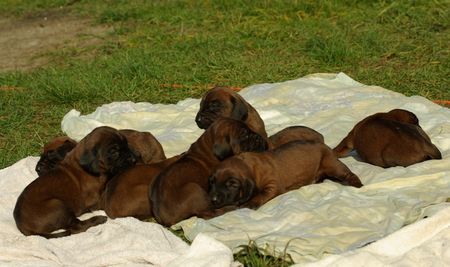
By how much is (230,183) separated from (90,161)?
1.24 metres

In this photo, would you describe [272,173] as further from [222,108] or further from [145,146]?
[145,146]

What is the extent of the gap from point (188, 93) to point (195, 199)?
4163 mm

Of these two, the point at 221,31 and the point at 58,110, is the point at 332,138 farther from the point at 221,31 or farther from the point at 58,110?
the point at 221,31

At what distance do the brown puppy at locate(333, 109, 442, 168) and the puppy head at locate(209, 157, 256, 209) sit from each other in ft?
4.45

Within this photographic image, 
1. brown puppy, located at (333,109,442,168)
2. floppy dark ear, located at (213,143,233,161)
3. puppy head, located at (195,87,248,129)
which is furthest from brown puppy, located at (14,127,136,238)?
brown puppy, located at (333,109,442,168)

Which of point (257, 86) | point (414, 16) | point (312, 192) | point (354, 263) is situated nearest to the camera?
point (354, 263)

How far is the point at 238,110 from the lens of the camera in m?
8.52

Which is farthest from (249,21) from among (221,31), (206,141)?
(206,141)

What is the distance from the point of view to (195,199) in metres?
7.29

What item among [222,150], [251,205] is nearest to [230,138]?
[222,150]

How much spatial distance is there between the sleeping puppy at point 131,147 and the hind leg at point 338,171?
166 cm

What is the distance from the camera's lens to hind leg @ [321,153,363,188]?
7762mm

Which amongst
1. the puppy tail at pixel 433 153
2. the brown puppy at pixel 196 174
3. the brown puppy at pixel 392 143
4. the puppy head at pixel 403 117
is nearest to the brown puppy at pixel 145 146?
the brown puppy at pixel 196 174

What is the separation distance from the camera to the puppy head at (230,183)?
7.18 m
